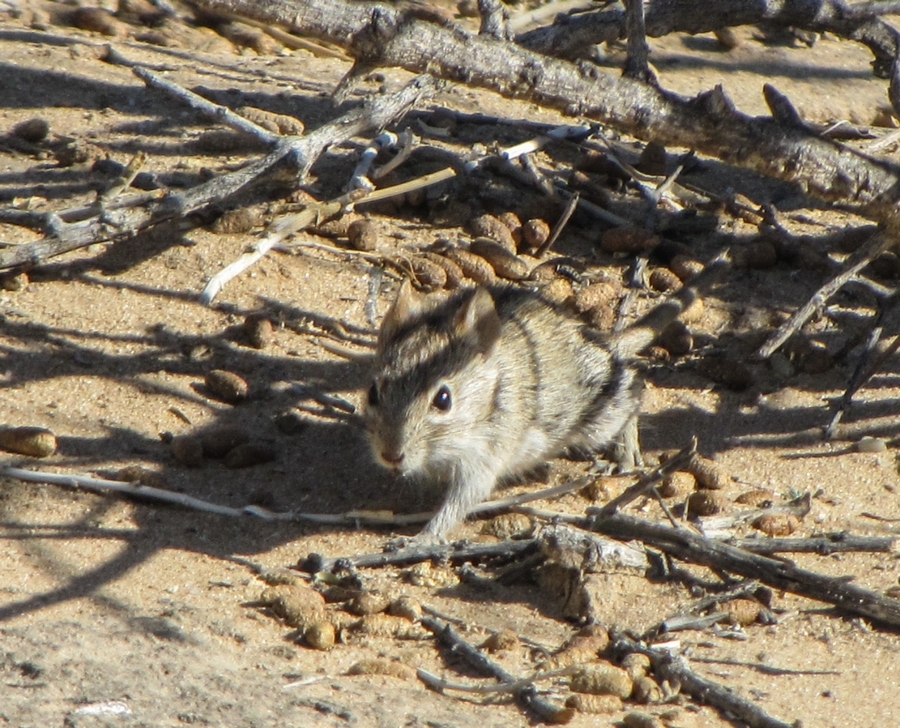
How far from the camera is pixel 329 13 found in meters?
3.92

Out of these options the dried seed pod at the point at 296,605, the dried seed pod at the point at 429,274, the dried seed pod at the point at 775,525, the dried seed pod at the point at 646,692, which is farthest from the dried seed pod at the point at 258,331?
the dried seed pod at the point at 646,692

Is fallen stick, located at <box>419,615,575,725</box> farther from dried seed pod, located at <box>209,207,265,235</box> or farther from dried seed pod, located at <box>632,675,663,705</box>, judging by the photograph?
dried seed pod, located at <box>209,207,265,235</box>

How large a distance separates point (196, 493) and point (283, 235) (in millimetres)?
1515

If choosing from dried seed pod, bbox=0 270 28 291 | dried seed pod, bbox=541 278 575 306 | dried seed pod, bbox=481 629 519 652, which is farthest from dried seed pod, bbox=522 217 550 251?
dried seed pod, bbox=481 629 519 652

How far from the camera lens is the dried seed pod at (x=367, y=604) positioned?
390cm

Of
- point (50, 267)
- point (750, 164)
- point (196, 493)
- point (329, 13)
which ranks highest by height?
point (329, 13)

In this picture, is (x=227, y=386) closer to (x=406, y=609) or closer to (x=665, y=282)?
(x=406, y=609)

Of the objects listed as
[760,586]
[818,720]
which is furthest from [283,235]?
[818,720]

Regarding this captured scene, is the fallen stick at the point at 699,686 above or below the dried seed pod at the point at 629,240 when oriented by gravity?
below

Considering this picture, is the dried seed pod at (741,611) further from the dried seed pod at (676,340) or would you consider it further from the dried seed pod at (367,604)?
the dried seed pod at (676,340)

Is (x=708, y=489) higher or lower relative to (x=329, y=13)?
lower

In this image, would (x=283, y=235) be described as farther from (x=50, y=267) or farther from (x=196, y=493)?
(x=196, y=493)

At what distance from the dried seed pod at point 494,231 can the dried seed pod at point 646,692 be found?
9.32 feet

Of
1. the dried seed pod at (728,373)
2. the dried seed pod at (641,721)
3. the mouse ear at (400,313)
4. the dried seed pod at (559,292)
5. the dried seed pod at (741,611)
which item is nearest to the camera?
the dried seed pod at (641,721)
